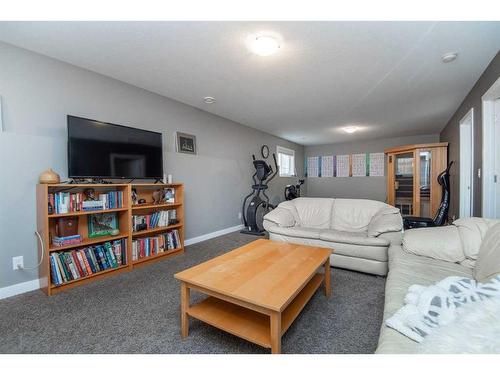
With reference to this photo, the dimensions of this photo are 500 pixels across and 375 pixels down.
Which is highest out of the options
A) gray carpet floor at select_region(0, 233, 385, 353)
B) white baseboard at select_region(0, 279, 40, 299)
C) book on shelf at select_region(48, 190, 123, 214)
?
book on shelf at select_region(48, 190, 123, 214)

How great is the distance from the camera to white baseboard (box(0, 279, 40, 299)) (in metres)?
2.01

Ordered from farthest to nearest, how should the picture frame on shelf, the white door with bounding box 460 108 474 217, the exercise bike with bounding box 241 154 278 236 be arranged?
the exercise bike with bounding box 241 154 278 236 < the white door with bounding box 460 108 474 217 < the picture frame on shelf

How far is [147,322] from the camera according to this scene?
1.64 meters

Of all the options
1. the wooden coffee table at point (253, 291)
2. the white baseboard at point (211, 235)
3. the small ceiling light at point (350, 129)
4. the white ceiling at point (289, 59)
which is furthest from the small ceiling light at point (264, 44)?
the small ceiling light at point (350, 129)

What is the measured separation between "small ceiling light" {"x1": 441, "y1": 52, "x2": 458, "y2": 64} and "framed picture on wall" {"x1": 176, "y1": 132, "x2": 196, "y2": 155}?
3246 mm

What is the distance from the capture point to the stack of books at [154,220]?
2.80 meters

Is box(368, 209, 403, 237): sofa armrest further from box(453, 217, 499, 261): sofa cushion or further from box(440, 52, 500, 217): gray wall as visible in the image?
box(440, 52, 500, 217): gray wall

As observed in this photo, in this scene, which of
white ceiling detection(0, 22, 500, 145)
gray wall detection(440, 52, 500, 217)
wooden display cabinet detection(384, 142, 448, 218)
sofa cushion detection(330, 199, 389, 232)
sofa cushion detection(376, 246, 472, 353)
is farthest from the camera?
wooden display cabinet detection(384, 142, 448, 218)

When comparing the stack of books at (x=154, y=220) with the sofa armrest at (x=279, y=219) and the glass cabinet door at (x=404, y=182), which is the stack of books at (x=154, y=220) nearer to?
the sofa armrest at (x=279, y=219)

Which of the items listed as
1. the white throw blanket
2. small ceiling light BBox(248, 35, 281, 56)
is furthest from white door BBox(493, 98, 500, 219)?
small ceiling light BBox(248, 35, 281, 56)
